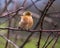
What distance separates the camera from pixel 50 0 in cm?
199

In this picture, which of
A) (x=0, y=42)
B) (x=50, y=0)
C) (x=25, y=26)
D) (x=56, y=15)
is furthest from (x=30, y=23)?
(x=0, y=42)

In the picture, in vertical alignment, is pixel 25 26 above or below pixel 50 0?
below

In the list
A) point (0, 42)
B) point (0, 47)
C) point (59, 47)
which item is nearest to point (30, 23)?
point (0, 42)

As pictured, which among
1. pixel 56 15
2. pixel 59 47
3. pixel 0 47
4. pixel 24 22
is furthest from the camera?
pixel 59 47

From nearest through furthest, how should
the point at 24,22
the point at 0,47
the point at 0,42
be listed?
the point at 24,22 < the point at 0,42 < the point at 0,47

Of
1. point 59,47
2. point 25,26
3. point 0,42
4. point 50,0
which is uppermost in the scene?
point 50,0

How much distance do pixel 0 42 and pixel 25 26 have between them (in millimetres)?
1759

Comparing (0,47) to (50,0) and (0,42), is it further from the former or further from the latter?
(50,0)

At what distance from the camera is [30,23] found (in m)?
2.83

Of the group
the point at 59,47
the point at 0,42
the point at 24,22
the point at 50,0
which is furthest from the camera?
the point at 59,47

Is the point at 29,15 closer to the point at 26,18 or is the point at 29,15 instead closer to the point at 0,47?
the point at 26,18

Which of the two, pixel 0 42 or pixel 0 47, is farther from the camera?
pixel 0 47

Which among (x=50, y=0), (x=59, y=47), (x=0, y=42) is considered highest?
(x=50, y=0)

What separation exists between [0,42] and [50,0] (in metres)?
2.65
